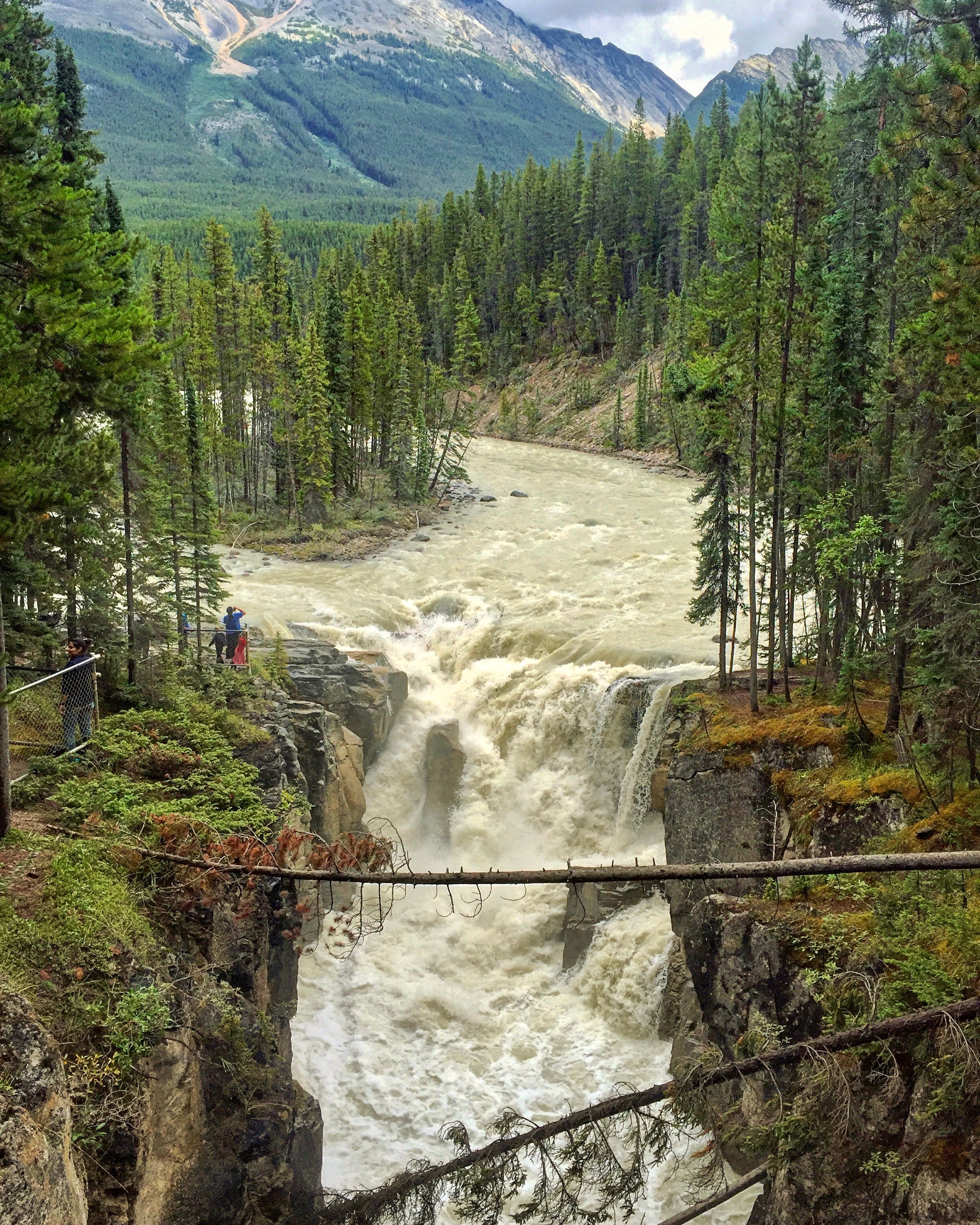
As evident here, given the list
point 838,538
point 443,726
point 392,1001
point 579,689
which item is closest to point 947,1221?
point 838,538

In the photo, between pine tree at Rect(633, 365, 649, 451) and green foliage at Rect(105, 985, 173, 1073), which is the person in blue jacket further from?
pine tree at Rect(633, 365, 649, 451)

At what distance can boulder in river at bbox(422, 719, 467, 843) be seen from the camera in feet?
88.0

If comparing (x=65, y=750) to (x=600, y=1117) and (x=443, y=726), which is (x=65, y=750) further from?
(x=443, y=726)

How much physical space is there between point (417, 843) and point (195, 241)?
144 metres

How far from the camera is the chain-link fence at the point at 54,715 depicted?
16.2m

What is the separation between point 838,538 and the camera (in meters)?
17.1

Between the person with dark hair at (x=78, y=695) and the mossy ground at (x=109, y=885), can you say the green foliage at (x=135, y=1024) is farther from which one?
the person with dark hair at (x=78, y=695)

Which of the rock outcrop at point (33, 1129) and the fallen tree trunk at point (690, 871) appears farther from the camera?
the fallen tree trunk at point (690, 871)

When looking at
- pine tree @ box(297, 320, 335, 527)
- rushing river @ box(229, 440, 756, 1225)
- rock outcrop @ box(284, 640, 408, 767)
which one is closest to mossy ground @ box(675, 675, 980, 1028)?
rushing river @ box(229, 440, 756, 1225)

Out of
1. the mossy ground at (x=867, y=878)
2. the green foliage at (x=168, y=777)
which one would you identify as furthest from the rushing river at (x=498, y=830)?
the green foliage at (x=168, y=777)

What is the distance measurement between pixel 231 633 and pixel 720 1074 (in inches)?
730

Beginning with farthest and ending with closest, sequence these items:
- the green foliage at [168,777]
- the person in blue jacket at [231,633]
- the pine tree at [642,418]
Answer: the pine tree at [642,418]
the person in blue jacket at [231,633]
the green foliage at [168,777]

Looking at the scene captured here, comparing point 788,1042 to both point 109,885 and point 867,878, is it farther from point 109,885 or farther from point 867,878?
point 109,885

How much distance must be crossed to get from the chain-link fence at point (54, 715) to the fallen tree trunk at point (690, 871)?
8444 mm
